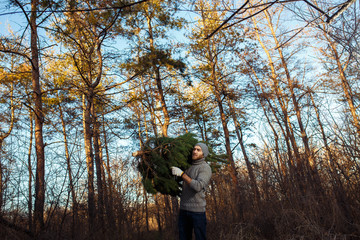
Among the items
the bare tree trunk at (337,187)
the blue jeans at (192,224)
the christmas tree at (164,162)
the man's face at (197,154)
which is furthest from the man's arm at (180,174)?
the bare tree trunk at (337,187)

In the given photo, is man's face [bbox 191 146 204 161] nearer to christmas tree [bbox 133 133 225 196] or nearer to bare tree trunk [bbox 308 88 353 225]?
christmas tree [bbox 133 133 225 196]

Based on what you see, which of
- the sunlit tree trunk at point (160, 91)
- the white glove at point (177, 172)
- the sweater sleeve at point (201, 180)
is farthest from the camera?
the sunlit tree trunk at point (160, 91)

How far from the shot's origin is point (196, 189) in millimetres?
3678

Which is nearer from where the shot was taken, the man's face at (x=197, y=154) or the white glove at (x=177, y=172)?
the white glove at (x=177, y=172)

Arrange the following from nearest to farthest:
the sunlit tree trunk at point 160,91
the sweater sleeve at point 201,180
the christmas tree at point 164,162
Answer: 1. the sweater sleeve at point 201,180
2. the christmas tree at point 164,162
3. the sunlit tree trunk at point 160,91

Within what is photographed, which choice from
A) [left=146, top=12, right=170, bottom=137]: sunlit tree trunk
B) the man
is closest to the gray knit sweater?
the man

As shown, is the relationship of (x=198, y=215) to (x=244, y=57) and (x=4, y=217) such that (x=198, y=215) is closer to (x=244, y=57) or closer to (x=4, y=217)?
(x=4, y=217)

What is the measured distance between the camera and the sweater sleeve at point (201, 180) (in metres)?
3.70

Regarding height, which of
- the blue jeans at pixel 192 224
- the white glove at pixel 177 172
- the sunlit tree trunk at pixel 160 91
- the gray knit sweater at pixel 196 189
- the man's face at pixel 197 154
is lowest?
the blue jeans at pixel 192 224

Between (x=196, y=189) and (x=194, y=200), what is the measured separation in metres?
0.24

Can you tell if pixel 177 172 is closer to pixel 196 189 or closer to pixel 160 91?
pixel 196 189

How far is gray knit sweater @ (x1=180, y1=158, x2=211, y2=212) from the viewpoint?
3.73 metres

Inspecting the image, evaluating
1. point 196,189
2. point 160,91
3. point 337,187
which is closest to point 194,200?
point 196,189

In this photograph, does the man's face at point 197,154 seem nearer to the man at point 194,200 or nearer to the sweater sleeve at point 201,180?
the man at point 194,200
